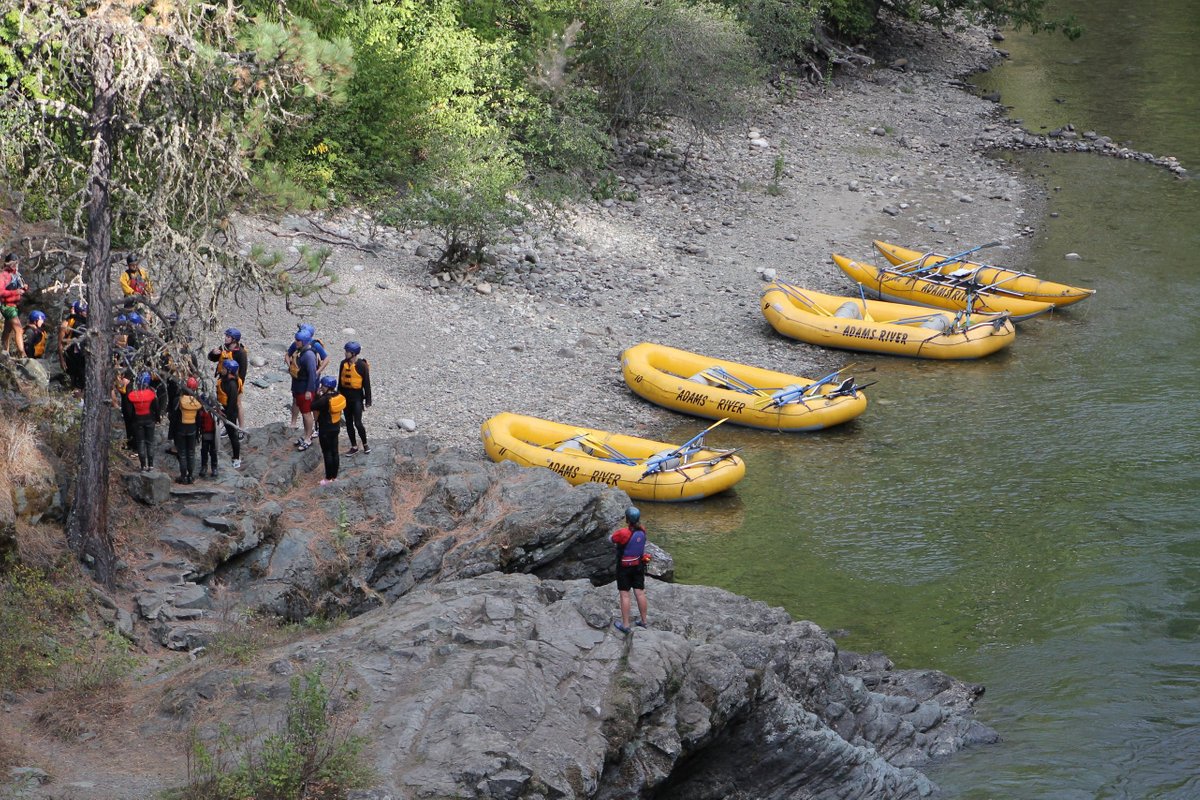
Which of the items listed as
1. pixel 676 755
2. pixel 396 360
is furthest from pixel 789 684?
pixel 396 360

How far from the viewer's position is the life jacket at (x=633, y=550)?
1030 cm

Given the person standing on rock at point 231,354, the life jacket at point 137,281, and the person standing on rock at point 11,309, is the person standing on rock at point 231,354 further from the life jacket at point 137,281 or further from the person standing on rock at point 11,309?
the person standing on rock at point 11,309

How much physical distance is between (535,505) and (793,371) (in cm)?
834

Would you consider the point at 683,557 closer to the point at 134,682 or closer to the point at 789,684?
the point at 789,684

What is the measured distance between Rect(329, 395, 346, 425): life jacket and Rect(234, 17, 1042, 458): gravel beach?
2420mm

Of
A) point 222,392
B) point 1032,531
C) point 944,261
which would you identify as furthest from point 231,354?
point 944,261

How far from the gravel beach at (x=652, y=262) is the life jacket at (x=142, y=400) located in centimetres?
316

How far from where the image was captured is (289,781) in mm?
7656

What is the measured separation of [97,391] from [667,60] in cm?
1797

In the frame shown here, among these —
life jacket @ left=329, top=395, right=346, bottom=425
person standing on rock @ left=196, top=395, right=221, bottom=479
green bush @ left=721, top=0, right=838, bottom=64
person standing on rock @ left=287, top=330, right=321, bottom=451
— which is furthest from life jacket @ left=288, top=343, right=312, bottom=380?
green bush @ left=721, top=0, right=838, bottom=64

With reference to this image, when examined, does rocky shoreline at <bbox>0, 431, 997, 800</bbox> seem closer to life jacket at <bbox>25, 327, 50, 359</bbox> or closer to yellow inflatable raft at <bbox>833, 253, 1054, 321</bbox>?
life jacket at <bbox>25, 327, 50, 359</bbox>

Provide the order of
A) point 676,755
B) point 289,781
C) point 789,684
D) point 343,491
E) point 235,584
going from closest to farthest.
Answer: point 289,781 → point 676,755 → point 789,684 → point 235,584 → point 343,491

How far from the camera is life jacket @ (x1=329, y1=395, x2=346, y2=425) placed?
1268cm

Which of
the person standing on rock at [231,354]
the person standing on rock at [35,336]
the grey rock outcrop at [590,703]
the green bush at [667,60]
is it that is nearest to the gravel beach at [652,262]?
the green bush at [667,60]
